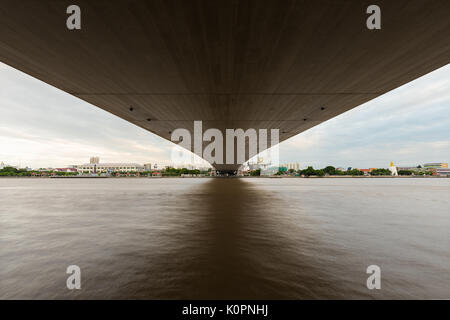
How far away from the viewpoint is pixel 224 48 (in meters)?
5.75

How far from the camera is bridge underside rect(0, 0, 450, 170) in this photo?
14.4ft

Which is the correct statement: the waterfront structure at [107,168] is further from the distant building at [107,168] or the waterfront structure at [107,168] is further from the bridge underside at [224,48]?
the bridge underside at [224,48]

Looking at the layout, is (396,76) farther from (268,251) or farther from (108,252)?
(108,252)

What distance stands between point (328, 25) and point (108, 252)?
24.1 feet

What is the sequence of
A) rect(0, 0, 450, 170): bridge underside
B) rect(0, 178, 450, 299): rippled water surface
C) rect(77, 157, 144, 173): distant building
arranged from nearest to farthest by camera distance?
rect(0, 178, 450, 299): rippled water surface < rect(0, 0, 450, 170): bridge underside < rect(77, 157, 144, 173): distant building

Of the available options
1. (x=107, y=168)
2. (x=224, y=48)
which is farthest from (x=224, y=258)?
Answer: (x=107, y=168)

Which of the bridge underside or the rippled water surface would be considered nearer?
the rippled water surface

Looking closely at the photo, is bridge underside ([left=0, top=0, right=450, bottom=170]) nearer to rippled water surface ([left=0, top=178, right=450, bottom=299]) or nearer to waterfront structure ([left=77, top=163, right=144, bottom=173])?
rippled water surface ([left=0, top=178, right=450, bottom=299])

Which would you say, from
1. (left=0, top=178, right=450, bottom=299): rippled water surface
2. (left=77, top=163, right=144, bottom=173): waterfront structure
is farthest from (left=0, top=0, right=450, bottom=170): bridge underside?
(left=77, top=163, right=144, bottom=173): waterfront structure

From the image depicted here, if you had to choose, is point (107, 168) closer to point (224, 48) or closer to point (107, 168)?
point (107, 168)

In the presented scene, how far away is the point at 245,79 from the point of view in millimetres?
7789

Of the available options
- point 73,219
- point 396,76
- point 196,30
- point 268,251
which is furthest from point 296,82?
point 73,219

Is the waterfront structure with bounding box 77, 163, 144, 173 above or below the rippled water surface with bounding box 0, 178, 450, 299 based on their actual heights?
above

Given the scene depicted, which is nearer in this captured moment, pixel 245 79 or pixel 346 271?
pixel 346 271
